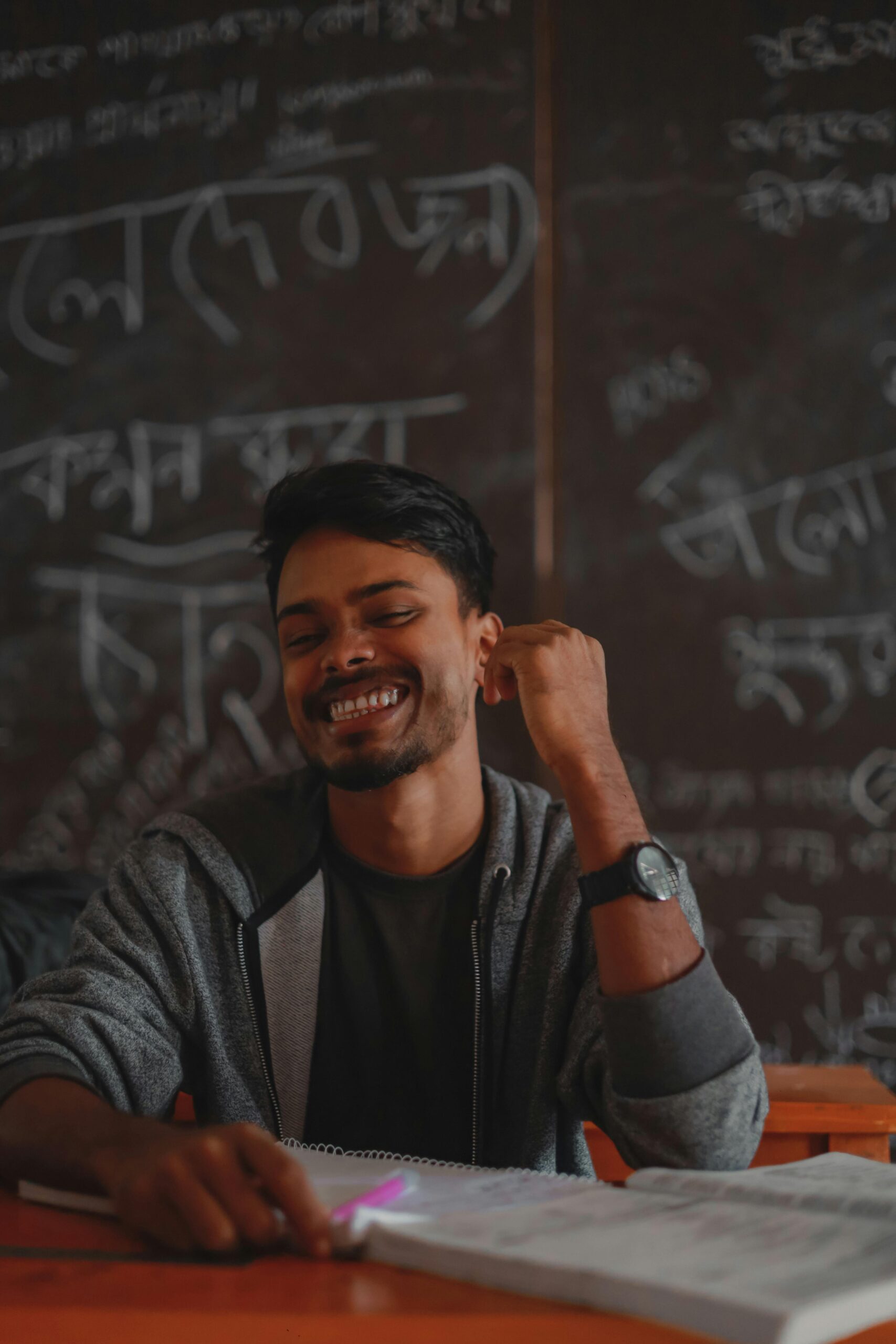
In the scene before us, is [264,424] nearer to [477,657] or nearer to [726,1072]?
[477,657]

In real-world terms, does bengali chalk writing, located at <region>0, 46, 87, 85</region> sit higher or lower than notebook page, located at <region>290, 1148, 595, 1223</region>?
higher

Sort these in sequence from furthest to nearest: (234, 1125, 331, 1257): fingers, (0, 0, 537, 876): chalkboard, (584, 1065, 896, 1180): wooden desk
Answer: (0, 0, 537, 876): chalkboard
(584, 1065, 896, 1180): wooden desk
(234, 1125, 331, 1257): fingers

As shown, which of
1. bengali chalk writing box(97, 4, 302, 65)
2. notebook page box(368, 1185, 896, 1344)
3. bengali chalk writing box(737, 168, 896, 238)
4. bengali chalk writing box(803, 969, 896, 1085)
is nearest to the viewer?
notebook page box(368, 1185, 896, 1344)

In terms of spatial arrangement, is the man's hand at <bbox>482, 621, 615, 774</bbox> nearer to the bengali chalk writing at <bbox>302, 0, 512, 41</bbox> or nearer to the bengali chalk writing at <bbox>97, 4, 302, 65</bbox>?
the bengali chalk writing at <bbox>302, 0, 512, 41</bbox>

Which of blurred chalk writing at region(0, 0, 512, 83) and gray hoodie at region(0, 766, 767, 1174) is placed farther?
blurred chalk writing at region(0, 0, 512, 83)

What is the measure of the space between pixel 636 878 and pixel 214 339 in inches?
72.2

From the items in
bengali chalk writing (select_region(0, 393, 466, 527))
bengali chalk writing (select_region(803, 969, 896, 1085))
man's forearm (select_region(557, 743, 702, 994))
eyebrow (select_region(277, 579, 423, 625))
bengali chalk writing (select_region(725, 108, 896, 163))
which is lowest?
bengali chalk writing (select_region(803, 969, 896, 1085))

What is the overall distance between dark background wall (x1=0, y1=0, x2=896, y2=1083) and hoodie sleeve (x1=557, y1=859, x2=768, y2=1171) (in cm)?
126

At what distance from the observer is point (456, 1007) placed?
1416 millimetres

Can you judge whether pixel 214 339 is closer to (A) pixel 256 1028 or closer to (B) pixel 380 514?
(B) pixel 380 514

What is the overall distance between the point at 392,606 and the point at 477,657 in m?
0.21

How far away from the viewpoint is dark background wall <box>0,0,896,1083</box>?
2.36m

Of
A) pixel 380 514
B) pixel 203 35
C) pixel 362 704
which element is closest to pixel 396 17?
pixel 203 35

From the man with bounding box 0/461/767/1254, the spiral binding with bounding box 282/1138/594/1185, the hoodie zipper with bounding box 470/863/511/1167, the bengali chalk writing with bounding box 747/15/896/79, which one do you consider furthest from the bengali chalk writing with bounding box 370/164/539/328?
the spiral binding with bounding box 282/1138/594/1185
